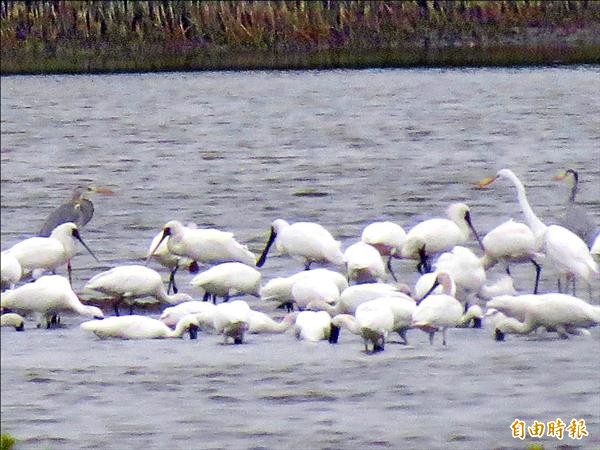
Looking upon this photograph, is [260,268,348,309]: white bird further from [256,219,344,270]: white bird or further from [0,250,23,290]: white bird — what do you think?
[0,250,23,290]: white bird

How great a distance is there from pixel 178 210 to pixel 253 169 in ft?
12.4

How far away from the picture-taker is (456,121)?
26156 millimetres

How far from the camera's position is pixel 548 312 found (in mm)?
8617

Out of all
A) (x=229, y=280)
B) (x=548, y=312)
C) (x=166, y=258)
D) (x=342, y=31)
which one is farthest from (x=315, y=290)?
(x=342, y=31)

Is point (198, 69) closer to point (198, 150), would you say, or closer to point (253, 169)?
point (198, 150)

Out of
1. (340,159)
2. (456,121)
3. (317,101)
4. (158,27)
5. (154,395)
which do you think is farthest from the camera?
(158,27)

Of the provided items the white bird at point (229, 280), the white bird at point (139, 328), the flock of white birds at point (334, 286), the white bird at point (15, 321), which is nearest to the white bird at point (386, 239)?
the flock of white birds at point (334, 286)

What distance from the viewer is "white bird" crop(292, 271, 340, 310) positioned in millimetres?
9055

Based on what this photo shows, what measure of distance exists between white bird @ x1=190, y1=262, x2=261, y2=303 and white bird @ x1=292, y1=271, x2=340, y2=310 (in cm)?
39

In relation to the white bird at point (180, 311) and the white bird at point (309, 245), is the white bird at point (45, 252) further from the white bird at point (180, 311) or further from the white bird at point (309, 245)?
the white bird at point (309, 245)

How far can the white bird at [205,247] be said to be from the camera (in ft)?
34.3

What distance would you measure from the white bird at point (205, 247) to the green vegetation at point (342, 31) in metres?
22.7

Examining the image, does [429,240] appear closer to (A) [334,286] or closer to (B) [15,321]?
(A) [334,286]

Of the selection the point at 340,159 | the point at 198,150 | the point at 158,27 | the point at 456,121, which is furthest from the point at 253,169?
the point at 158,27
